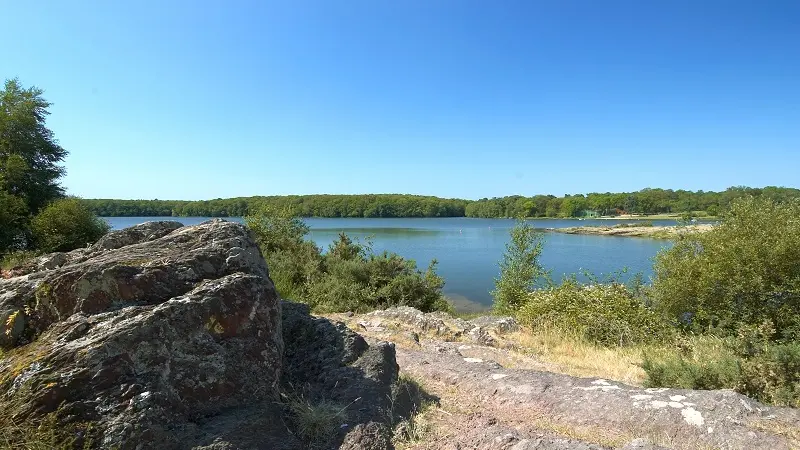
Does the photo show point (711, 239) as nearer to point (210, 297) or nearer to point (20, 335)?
point (210, 297)

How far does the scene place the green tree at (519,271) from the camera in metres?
17.6

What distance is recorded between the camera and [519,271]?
19.1 m

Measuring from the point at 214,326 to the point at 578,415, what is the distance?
3.62 metres

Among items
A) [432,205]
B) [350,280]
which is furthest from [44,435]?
[432,205]

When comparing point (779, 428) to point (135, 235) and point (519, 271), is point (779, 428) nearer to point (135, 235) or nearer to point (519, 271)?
point (135, 235)

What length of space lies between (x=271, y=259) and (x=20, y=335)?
13.5m

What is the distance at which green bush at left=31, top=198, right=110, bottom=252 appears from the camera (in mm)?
20516

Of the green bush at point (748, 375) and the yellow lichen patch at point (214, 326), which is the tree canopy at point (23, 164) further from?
the green bush at point (748, 375)

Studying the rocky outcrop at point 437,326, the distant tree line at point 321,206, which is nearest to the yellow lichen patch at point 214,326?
the rocky outcrop at point 437,326

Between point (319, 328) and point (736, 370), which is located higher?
point (319, 328)

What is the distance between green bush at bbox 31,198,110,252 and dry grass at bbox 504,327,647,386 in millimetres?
20056

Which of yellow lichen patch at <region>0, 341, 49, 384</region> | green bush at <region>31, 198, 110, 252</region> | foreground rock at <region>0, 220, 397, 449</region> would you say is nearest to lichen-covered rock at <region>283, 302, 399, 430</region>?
foreground rock at <region>0, 220, 397, 449</region>

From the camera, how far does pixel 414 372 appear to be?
5809mm

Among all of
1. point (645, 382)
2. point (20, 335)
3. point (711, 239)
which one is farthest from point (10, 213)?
point (711, 239)
